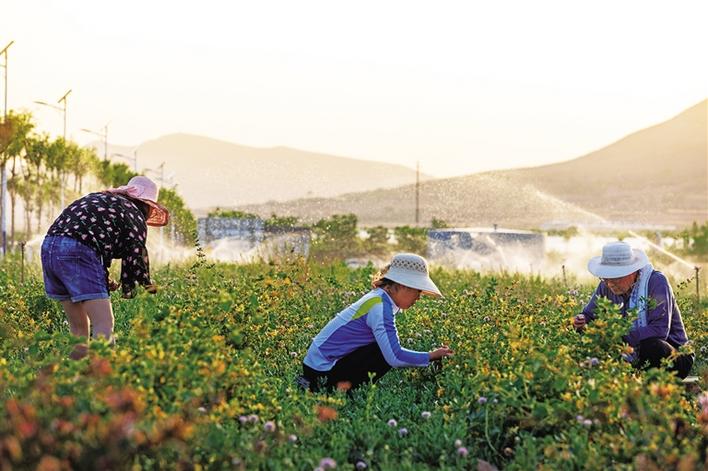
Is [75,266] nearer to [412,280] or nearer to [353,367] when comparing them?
[353,367]

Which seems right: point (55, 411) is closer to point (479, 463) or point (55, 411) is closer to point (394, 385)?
point (479, 463)

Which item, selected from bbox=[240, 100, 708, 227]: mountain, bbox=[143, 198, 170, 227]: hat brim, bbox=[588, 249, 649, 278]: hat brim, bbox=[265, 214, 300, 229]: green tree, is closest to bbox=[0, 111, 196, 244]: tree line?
bbox=[265, 214, 300, 229]: green tree

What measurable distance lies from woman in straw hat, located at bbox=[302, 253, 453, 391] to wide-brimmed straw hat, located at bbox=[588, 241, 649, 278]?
1.12 meters

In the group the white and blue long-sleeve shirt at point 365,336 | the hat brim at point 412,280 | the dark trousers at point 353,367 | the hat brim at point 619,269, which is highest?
the hat brim at point 619,269

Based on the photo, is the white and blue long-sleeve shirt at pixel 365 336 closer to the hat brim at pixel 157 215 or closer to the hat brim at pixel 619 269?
the hat brim at pixel 619 269

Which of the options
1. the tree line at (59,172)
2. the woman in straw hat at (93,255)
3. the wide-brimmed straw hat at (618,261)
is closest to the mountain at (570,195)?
the tree line at (59,172)

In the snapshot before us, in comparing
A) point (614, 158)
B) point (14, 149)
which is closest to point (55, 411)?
point (14, 149)

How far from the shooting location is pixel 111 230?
5582mm

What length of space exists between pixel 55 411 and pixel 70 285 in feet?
8.51

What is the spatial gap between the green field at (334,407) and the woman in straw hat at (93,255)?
0.50 m

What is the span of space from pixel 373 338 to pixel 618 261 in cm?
167

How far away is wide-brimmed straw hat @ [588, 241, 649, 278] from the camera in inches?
218

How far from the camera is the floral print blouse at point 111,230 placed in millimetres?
5535

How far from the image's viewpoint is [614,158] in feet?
455
